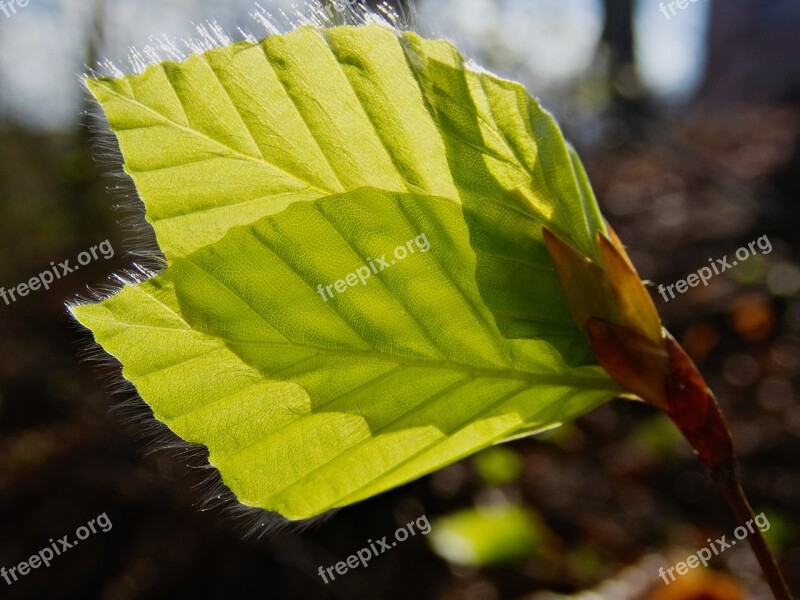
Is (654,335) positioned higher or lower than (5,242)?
lower

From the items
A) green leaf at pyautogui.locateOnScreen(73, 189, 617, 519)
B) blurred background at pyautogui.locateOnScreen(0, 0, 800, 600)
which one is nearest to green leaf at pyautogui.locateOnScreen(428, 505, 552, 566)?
blurred background at pyautogui.locateOnScreen(0, 0, 800, 600)

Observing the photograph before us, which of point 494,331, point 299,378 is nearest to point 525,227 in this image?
point 494,331

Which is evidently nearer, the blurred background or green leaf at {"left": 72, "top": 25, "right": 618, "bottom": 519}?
green leaf at {"left": 72, "top": 25, "right": 618, "bottom": 519}

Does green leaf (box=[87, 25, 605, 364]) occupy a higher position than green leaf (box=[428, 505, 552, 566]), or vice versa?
green leaf (box=[87, 25, 605, 364])

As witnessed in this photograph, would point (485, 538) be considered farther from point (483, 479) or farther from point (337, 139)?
point (337, 139)

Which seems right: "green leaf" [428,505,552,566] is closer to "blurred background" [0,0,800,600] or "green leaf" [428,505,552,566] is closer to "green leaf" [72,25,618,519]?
"blurred background" [0,0,800,600]

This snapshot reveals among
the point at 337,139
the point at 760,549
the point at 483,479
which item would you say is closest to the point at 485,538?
the point at 483,479

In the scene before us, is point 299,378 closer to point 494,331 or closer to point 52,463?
point 494,331

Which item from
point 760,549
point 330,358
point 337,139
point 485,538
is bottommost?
point 485,538
